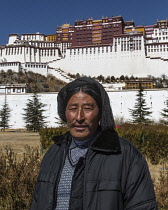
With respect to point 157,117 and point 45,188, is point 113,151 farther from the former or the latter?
point 157,117

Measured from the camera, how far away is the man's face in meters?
1.62

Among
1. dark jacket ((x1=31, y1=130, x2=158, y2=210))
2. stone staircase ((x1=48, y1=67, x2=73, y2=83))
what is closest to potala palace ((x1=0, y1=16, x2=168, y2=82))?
stone staircase ((x1=48, y1=67, x2=73, y2=83))

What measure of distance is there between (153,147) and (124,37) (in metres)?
54.4

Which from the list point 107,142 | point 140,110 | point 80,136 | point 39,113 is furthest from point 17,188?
point 39,113

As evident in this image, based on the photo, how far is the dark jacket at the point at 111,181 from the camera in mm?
1391

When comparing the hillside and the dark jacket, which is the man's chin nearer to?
the dark jacket

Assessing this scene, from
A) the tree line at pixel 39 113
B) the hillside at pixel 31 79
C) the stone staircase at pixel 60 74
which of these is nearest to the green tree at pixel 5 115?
the tree line at pixel 39 113

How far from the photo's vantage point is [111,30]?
2559 inches

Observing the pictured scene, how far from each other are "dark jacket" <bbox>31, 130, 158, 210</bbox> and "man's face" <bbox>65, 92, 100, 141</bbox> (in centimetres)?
10

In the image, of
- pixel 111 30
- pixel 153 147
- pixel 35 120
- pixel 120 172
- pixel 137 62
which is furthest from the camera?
pixel 111 30

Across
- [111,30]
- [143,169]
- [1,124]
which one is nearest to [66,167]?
[143,169]

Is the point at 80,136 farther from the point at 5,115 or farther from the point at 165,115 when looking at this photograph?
the point at 5,115

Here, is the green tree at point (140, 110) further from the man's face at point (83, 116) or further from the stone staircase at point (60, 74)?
the stone staircase at point (60, 74)

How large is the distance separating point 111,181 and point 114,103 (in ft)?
95.5
